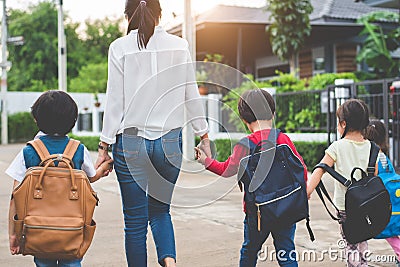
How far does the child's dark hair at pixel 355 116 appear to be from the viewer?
11.8ft

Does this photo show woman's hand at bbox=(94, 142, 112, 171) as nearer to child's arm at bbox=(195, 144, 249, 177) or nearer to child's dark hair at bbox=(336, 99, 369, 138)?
child's arm at bbox=(195, 144, 249, 177)

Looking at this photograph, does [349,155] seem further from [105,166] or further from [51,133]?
[51,133]

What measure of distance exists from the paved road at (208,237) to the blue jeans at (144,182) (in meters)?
0.42

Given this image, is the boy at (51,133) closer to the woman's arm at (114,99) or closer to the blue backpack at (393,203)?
the woman's arm at (114,99)

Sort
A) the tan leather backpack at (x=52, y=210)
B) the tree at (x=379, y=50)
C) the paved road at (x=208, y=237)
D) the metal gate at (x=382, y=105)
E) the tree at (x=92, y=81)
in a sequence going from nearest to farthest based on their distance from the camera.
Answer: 1. the tan leather backpack at (x=52, y=210)
2. the paved road at (x=208, y=237)
3. the metal gate at (x=382, y=105)
4. the tree at (x=379, y=50)
5. the tree at (x=92, y=81)

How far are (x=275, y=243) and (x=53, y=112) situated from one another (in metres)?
1.47

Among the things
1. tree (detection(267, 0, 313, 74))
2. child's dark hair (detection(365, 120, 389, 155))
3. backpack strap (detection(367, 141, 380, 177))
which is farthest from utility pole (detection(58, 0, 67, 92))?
backpack strap (detection(367, 141, 380, 177))

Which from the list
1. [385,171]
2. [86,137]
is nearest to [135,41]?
[385,171]

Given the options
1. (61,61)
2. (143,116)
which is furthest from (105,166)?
(61,61)

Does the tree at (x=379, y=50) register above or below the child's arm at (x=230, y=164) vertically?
above

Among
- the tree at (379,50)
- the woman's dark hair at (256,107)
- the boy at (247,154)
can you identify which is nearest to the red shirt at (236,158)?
the boy at (247,154)

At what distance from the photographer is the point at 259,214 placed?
3264 mm

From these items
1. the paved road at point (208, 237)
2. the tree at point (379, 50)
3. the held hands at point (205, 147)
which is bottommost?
the paved road at point (208, 237)

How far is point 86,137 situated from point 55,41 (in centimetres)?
2609
